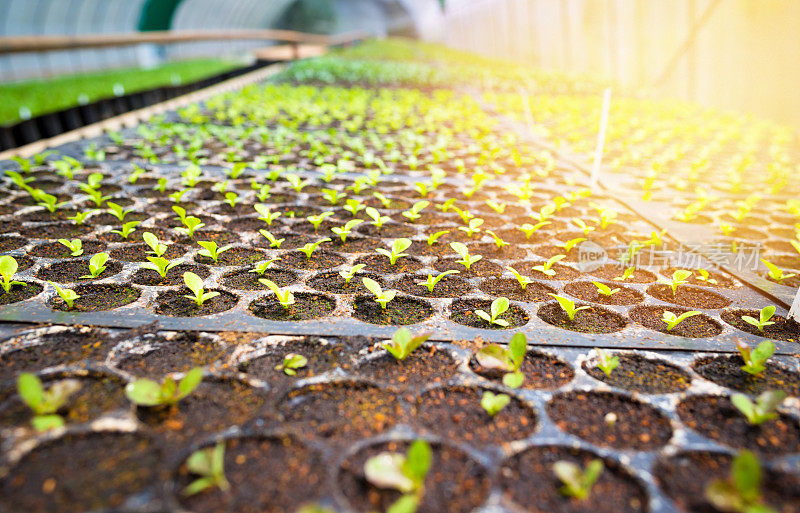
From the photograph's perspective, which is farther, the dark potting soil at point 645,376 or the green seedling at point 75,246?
the green seedling at point 75,246

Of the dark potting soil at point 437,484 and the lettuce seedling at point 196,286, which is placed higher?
the lettuce seedling at point 196,286

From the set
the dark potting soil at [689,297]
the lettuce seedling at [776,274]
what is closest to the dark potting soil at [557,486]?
the dark potting soil at [689,297]

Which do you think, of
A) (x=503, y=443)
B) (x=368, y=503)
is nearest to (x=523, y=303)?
(x=503, y=443)

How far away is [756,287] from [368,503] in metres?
1.94

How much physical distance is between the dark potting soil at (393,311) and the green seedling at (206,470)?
83 centimetres

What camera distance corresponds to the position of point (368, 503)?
1085 millimetres

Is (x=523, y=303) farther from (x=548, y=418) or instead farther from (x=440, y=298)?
(x=548, y=418)

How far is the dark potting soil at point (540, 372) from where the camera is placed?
5.00ft

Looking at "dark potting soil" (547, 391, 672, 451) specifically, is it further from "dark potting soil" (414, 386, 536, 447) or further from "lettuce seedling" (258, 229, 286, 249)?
"lettuce seedling" (258, 229, 286, 249)

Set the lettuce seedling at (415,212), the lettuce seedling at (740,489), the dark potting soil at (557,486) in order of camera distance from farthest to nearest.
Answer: the lettuce seedling at (415,212), the dark potting soil at (557,486), the lettuce seedling at (740,489)

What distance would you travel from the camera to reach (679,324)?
74.6 inches

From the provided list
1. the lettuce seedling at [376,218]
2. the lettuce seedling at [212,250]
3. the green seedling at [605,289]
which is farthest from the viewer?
the lettuce seedling at [376,218]

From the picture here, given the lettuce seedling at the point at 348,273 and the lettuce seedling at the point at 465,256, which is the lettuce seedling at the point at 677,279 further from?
the lettuce seedling at the point at 348,273

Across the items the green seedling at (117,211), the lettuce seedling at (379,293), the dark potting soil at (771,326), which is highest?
the green seedling at (117,211)
